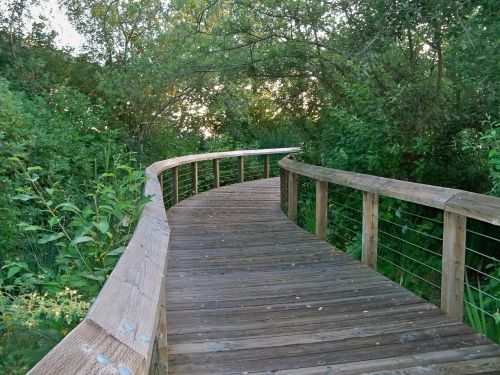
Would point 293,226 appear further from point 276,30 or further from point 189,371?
point 189,371

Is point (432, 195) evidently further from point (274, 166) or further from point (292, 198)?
point (274, 166)

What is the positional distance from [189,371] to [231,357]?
286 millimetres

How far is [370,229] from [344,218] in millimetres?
1901

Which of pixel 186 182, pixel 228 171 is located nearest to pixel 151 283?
pixel 186 182

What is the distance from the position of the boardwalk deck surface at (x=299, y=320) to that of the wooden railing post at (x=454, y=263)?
13 cm

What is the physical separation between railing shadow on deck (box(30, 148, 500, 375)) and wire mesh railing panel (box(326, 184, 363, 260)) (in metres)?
0.34

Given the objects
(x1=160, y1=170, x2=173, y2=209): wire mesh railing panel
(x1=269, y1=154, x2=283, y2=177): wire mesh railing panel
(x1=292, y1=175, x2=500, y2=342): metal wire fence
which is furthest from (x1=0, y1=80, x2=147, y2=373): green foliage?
(x1=269, y1=154, x2=283, y2=177): wire mesh railing panel

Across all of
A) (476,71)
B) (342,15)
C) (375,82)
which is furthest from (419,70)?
(476,71)

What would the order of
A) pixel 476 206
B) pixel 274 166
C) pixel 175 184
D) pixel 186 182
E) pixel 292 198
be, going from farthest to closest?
pixel 274 166
pixel 186 182
pixel 175 184
pixel 292 198
pixel 476 206

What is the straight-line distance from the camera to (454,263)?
356 cm

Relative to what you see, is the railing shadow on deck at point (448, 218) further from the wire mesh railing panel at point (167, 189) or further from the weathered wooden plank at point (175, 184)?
the wire mesh railing panel at point (167, 189)

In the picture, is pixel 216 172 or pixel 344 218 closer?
pixel 344 218

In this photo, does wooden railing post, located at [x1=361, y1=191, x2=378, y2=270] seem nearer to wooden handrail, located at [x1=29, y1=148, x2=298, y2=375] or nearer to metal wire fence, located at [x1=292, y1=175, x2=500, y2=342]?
metal wire fence, located at [x1=292, y1=175, x2=500, y2=342]

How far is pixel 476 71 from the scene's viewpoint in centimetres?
430
